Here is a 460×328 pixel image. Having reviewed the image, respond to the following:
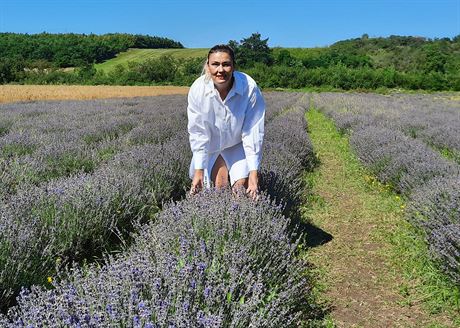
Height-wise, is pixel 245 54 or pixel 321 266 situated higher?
pixel 245 54

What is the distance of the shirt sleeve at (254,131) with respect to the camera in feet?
10.4

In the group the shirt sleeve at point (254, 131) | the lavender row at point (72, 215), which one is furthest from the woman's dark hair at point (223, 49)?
the lavender row at point (72, 215)

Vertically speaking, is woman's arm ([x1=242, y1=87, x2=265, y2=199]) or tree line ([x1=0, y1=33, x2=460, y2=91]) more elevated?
tree line ([x1=0, y1=33, x2=460, y2=91])

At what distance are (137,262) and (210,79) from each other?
1.58m

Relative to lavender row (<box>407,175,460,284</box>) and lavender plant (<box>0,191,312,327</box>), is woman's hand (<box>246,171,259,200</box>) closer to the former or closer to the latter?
lavender plant (<box>0,191,312,327</box>)

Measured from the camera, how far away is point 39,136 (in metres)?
7.12

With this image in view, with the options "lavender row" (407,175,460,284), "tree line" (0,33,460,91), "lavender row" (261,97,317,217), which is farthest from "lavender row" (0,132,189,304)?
"tree line" (0,33,460,91)

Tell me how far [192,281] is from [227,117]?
5.49ft

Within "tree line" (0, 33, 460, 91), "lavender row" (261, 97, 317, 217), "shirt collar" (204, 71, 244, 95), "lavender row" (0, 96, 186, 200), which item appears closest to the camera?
"shirt collar" (204, 71, 244, 95)

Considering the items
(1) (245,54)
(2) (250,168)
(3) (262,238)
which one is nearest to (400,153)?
(2) (250,168)

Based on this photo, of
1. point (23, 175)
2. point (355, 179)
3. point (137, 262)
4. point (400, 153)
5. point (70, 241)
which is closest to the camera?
point (137, 262)

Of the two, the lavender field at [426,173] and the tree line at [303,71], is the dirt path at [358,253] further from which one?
the tree line at [303,71]

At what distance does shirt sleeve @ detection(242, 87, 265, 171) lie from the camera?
3.17m

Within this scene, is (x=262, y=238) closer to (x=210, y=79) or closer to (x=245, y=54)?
(x=210, y=79)
